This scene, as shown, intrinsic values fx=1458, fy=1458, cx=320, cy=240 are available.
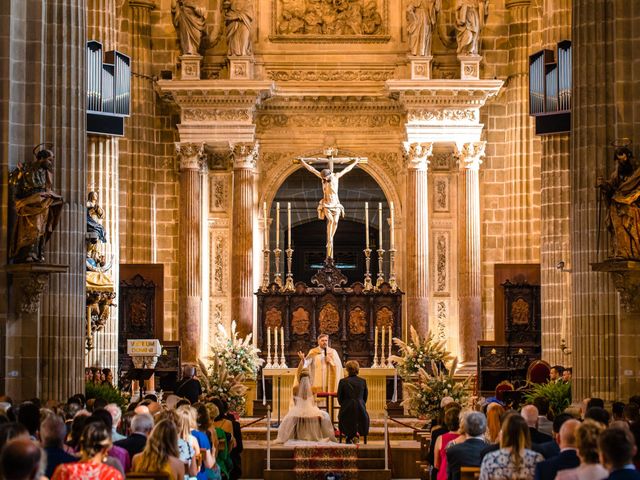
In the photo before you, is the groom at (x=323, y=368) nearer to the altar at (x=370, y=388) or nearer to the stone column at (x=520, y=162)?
the altar at (x=370, y=388)

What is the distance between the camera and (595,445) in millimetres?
10211

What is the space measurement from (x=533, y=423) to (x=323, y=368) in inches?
538

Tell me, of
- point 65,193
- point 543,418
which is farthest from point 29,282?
point 543,418

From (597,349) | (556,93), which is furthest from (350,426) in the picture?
(556,93)

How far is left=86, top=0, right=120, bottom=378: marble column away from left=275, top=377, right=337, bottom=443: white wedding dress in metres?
4.70

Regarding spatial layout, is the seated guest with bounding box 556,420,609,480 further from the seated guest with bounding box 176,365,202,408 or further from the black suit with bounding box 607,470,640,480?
the seated guest with bounding box 176,365,202,408

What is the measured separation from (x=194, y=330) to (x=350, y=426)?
30.9 ft

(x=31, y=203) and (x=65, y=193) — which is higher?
(x=65, y=193)

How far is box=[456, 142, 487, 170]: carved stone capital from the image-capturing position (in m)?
33.1

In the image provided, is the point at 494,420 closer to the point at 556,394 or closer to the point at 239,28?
the point at 556,394

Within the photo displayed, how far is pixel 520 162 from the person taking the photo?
34.1 metres

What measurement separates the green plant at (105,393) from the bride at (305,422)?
10.0 ft

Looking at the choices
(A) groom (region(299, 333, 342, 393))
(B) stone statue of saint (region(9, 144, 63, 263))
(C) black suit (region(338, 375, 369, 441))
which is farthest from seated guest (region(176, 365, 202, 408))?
(A) groom (region(299, 333, 342, 393))

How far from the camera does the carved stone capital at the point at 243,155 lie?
33.2m
